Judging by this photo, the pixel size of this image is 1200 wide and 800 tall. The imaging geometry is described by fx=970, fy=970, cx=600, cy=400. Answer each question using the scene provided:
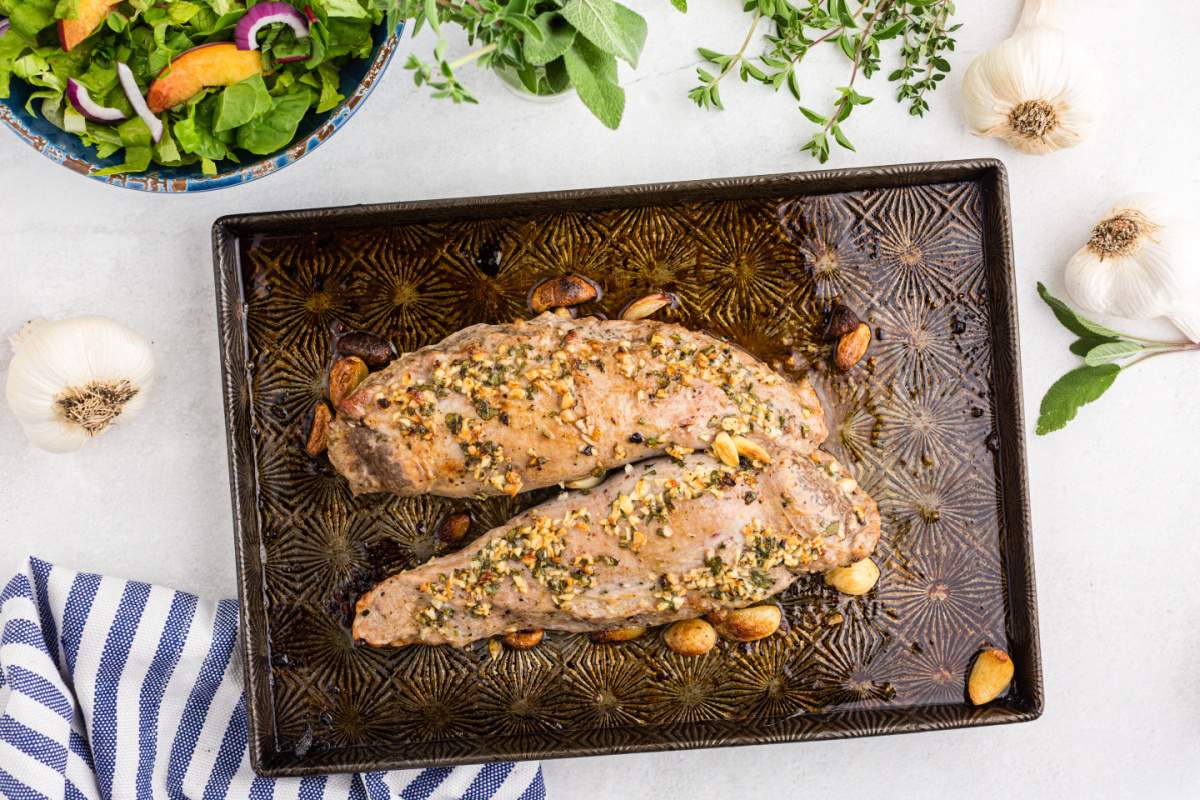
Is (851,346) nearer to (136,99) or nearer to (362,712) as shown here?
(362,712)

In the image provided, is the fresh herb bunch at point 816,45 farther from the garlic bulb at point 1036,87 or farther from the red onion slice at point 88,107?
the red onion slice at point 88,107

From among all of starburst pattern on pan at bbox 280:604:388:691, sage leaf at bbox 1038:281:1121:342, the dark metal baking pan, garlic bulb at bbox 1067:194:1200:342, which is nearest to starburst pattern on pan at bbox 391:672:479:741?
the dark metal baking pan

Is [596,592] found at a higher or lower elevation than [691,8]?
lower

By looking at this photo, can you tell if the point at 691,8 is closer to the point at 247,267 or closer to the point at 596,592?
the point at 247,267

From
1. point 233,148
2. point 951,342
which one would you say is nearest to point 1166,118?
point 951,342

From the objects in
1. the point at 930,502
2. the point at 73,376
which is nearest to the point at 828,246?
the point at 930,502
